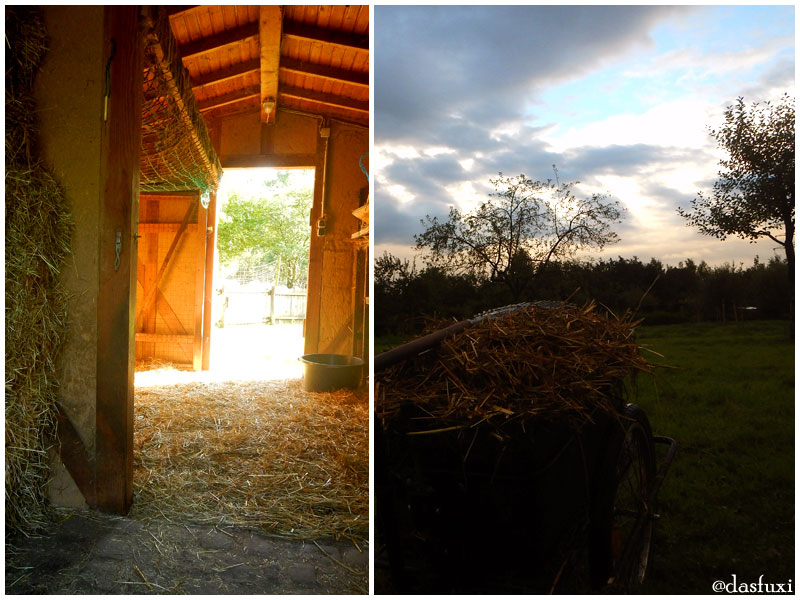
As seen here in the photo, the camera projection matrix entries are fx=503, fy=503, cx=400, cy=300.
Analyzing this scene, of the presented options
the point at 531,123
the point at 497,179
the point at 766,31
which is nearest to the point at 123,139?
the point at 766,31

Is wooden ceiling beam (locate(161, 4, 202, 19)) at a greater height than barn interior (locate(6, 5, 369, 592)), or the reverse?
wooden ceiling beam (locate(161, 4, 202, 19))

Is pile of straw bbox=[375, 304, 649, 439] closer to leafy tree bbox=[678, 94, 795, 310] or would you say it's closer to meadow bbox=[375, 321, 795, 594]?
meadow bbox=[375, 321, 795, 594]

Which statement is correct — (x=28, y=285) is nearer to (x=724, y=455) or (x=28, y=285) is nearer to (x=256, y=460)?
(x=256, y=460)

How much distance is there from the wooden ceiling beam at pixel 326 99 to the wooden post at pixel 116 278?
3215 mm

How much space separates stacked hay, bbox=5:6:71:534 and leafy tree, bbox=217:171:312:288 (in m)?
12.5

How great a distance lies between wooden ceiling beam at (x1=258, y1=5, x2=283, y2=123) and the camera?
3580mm

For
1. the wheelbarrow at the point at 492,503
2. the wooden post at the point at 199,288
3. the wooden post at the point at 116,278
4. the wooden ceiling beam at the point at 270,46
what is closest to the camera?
the wheelbarrow at the point at 492,503

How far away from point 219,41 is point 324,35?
852 mm

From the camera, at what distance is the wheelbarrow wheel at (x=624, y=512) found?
1390mm

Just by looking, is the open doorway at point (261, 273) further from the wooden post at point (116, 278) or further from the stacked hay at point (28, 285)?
the stacked hay at point (28, 285)

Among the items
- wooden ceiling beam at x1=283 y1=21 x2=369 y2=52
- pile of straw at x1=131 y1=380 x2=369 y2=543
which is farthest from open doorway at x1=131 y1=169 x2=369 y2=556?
wooden ceiling beam at x1=283 y1=21 x2=369 y2=52

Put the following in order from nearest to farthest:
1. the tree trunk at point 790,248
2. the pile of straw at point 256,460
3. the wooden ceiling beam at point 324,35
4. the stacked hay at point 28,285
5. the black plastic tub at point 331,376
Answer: the stacked hay at point 28,285 → the pile of straw at point 256,460 → the wooden ceiling beam at point 324,35 → the tree trunk at point 790,248 → the black plastic tub at point 331,376

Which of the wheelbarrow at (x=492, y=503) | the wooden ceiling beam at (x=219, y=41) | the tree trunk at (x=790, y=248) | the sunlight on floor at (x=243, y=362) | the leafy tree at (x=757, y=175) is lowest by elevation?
the sunlight on floor at (x=243, y=362)

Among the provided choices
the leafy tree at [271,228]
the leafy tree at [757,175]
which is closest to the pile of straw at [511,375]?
the leafy tree at [757,175]
